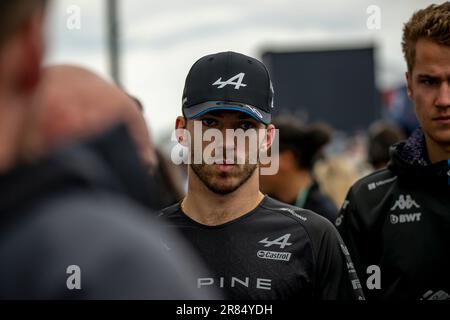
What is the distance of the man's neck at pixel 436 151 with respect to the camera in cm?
337

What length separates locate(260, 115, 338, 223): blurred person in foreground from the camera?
580 centimetres

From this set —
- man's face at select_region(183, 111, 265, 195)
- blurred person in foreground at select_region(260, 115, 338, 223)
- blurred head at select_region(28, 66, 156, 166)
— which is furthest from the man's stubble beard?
blurred person in foreground at select_region(260, 115, 338, 223)

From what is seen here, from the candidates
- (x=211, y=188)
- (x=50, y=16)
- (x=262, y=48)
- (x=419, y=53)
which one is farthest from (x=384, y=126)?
(x=262, y=48)

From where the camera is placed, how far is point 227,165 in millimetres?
3139

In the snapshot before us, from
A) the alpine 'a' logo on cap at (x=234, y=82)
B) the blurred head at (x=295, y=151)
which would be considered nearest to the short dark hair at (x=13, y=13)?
the alpine 'a' logo on cap at (x=234, y=82)

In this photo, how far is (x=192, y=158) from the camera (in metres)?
3.19

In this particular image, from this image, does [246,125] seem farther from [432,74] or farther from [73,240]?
[73,240]

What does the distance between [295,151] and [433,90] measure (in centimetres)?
290

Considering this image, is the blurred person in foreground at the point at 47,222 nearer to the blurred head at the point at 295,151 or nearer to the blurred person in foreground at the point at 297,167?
the blurred person in foreground at the point at 297,167

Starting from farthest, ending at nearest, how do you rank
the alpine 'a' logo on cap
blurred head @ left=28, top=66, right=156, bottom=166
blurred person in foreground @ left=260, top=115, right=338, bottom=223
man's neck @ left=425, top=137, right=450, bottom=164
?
blurred person in foreground @ left=260, top=115, right=338, bottom=223 → man's neck @ left=425, top=137, right=450, bottom=164 → the alpine 'a' logo on cap → blurred head @ left=28, top=66, right=156, bottom=166

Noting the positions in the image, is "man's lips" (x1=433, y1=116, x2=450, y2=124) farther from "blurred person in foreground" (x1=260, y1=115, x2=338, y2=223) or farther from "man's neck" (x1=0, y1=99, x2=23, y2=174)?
"man's neck" (x1=0, y1=99, x2=23, y2=174)

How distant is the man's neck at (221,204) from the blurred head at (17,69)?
2072 mm

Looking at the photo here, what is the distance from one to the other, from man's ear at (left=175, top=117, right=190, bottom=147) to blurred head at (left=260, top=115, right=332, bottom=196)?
259 cm

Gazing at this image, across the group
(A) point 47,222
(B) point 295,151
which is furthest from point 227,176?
(B) point 295,151
